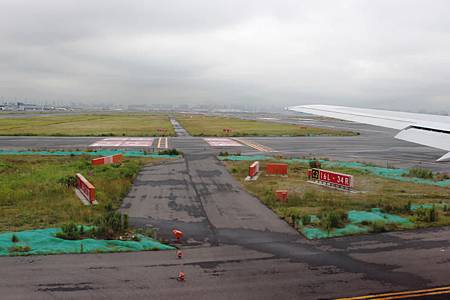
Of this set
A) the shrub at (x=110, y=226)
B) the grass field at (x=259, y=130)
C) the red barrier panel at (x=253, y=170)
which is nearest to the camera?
the shrub at (x=110, y=226)

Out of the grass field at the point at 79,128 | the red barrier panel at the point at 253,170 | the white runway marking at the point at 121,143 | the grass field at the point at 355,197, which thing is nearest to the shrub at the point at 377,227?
the grass field at the point at 355,197

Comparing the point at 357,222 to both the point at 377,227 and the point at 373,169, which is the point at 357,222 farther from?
the point at 373,169

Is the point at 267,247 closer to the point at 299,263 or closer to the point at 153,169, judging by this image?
the point at 299,263

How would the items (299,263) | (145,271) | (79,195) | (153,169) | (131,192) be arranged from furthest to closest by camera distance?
(153,169), (131,192), (79,195), (299,263), (145,271)

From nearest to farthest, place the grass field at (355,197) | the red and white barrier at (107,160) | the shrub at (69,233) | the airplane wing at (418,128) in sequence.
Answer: the airplane wing at (418,128)
the shrub at (69,233)
the grass field at (355,197)
the red and white barrier at (107,160)

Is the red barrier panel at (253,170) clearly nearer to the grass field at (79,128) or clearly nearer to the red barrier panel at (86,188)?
the red barrier panel at (86,188)

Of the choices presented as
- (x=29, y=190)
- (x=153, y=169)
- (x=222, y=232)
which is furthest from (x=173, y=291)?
(x=153, y=169)
